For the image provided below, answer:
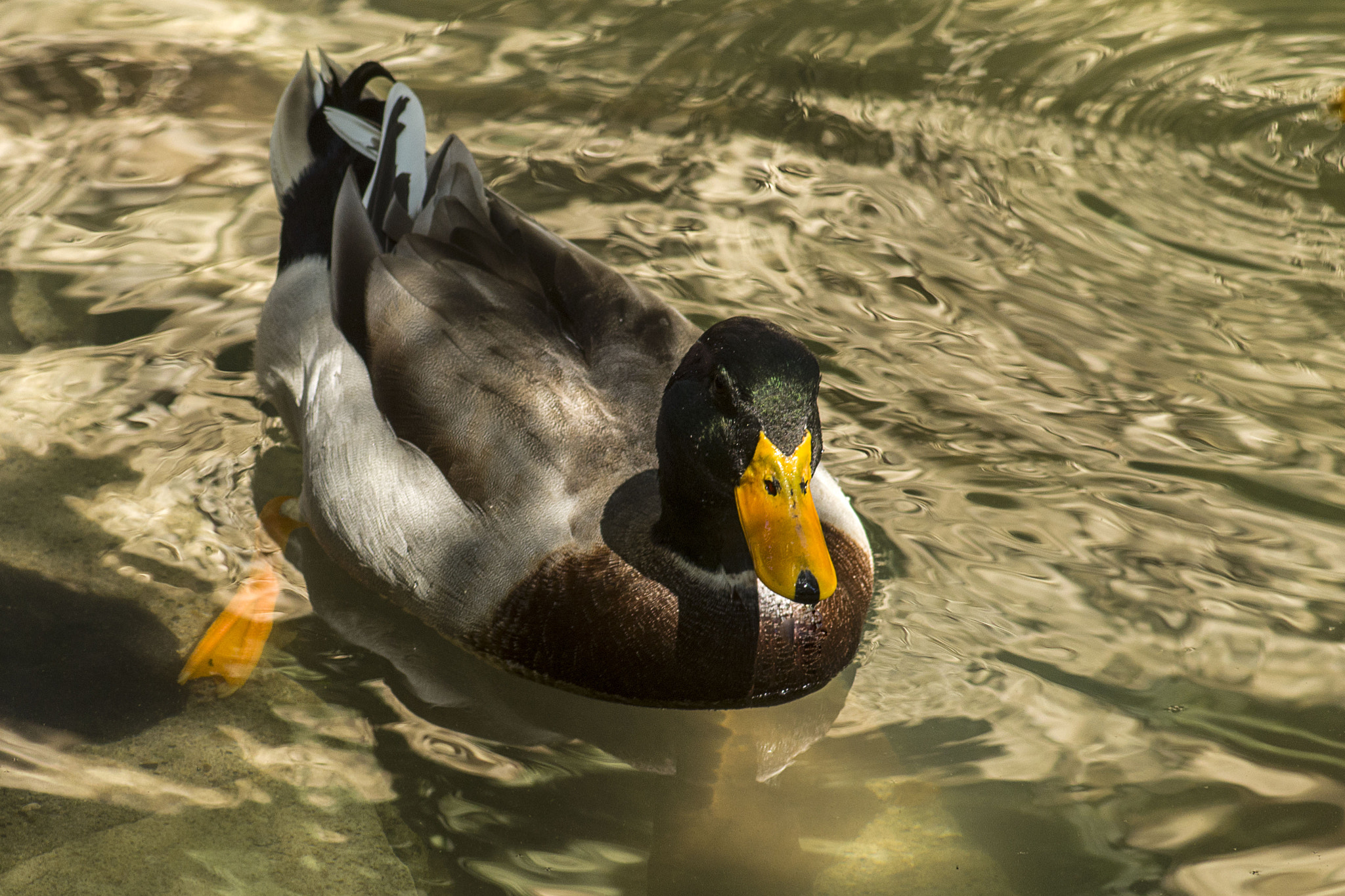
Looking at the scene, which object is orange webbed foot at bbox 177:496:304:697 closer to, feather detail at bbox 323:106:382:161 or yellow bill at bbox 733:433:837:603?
feather detail at bbox 323:106:382:161

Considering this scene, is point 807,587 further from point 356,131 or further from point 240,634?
point 356,131

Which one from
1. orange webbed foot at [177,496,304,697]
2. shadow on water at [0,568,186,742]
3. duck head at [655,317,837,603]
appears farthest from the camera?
orange webbed foot at [177,496,304,697]

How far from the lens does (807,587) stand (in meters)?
3.08

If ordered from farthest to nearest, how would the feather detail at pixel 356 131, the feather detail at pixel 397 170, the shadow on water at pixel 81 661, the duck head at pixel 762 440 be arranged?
the feather detail at pixel 356 131 < the feather detail at pixel 397 170 < the shadow on water at pixel 81 661 < the duck head at pixel 762 440

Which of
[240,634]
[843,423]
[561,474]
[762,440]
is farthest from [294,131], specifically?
[762,440]

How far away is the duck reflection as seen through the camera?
3.33 metres

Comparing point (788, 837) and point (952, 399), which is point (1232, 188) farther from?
point (788, 837)

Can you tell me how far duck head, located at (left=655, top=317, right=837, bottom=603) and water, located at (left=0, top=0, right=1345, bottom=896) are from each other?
2.60ft

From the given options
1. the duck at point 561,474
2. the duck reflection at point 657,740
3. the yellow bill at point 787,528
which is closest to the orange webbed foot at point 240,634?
the duck at point 561,474

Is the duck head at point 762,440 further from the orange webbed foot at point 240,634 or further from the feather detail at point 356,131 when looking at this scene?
the feather detail at point 356,131

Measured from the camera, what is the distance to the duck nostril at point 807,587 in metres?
3.08

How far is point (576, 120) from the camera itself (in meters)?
6.49

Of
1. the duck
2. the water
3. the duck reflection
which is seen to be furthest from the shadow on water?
the duck reflection

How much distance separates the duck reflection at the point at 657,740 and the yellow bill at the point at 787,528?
72 centimetres
